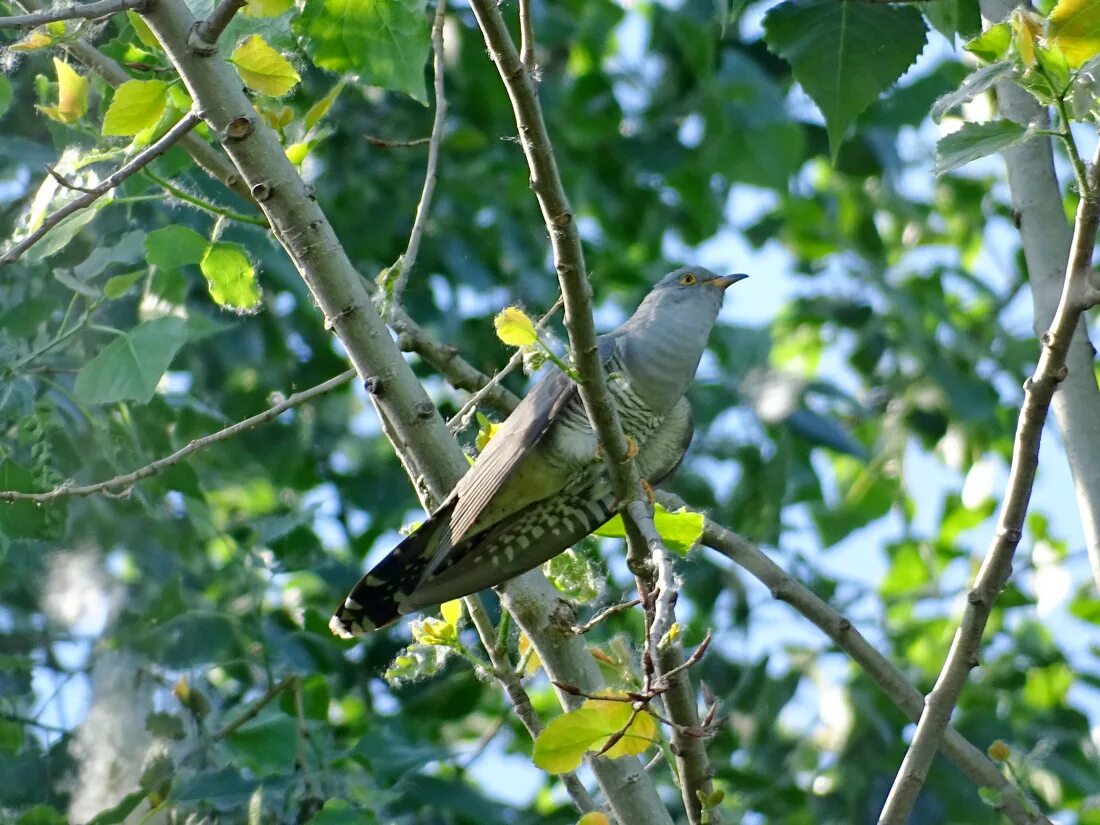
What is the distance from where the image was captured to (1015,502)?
157 cm

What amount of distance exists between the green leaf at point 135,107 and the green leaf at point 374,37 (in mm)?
323

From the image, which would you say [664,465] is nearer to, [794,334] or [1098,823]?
[1098,823]

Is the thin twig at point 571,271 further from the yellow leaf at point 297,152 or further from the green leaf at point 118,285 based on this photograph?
the green leaf at point 118,285

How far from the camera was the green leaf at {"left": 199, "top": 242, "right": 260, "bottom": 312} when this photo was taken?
79.5 inches

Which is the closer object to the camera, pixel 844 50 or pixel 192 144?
pixel 192 144

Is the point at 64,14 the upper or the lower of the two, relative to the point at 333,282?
upper

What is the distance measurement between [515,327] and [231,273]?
672mm

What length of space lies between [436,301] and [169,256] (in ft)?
7.72

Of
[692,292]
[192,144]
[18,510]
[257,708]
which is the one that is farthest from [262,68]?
[257,708]

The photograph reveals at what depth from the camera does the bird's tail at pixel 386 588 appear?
2.18m

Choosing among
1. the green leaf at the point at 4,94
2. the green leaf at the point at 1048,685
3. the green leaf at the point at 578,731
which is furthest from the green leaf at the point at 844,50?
the green leaf at the point at 1048,685

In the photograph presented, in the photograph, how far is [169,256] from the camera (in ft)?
6.78

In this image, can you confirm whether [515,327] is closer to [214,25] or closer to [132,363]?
[214,25]

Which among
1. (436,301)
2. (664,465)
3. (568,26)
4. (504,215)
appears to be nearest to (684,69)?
(568,26)
